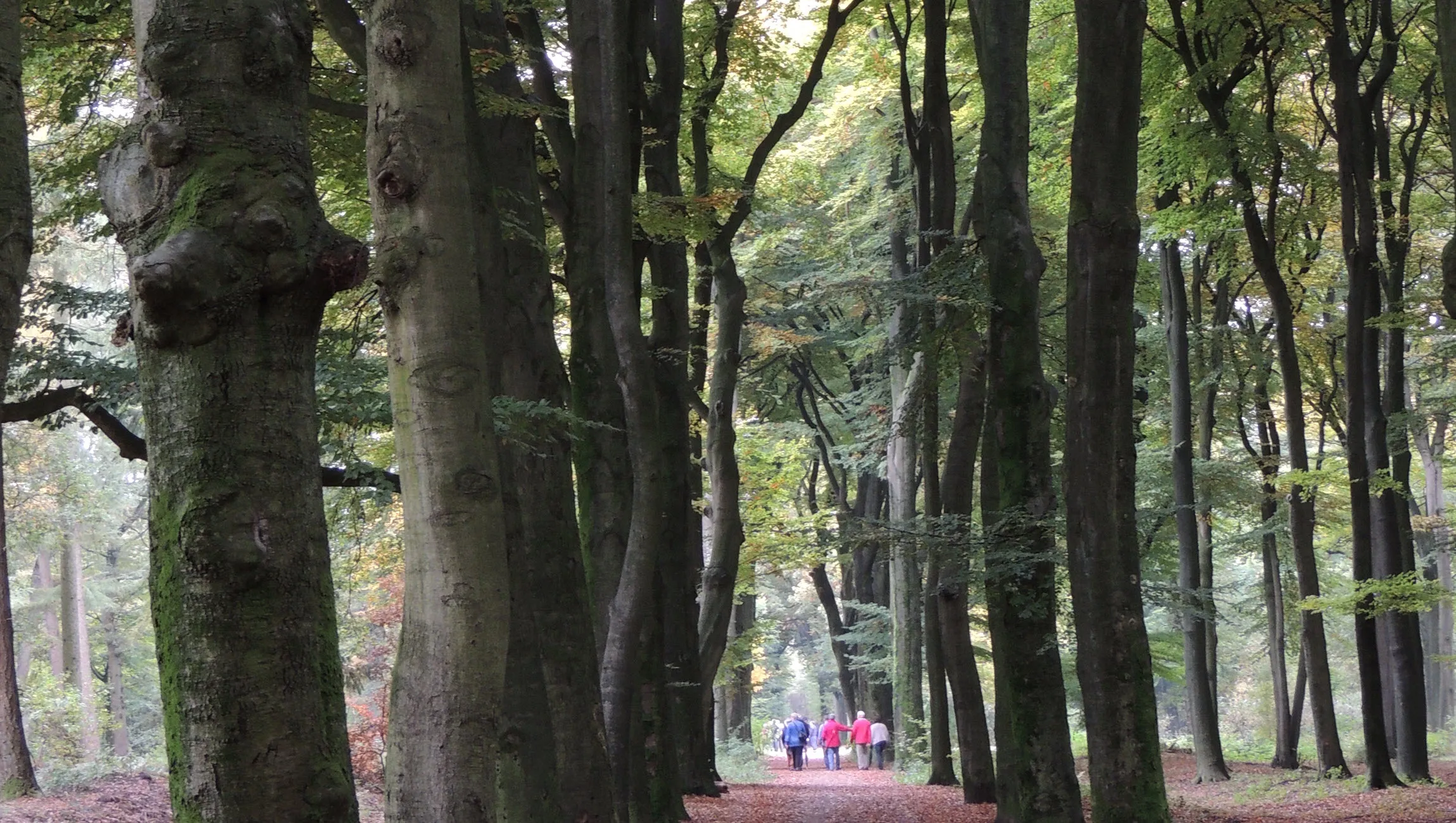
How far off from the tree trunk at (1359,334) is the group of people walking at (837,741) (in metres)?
16.4

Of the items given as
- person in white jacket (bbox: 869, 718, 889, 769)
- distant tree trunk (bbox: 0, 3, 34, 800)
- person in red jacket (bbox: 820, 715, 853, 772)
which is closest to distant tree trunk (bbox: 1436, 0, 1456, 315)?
distant tree trunk (bbox: 0, 3, 34, 800)

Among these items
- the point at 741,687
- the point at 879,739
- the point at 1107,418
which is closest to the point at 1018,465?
the point at 1107,418

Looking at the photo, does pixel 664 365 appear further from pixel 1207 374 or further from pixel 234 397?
pixel 1207 374

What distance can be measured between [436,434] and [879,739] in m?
28.1

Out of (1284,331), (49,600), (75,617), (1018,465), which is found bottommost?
(75,617)

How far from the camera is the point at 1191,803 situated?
15508mm

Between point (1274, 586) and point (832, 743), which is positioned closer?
point (1274, 586)

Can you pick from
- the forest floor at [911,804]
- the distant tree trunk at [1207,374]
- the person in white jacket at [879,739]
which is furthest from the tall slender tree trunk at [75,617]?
the distant tree trunk at [1207,374]

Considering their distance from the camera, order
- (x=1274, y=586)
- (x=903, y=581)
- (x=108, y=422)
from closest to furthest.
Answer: (x=108, y=422), (x=903, y=581), (x=1274, y=586)

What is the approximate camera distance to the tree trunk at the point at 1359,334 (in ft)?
49.3

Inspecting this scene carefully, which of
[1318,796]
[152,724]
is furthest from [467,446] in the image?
[152,724]

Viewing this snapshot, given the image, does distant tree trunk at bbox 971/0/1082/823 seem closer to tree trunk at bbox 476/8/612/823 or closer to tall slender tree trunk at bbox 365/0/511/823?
tree trunk at bbox 476/8/612/823

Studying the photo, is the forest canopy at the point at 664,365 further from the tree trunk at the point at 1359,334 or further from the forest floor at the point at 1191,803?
the forest floor at the point at 1191,803

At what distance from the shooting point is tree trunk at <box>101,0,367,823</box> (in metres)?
3.10
